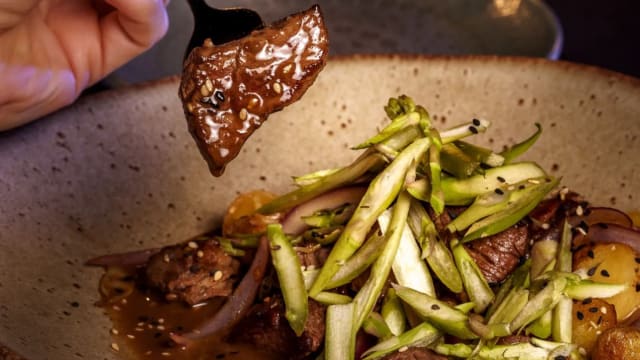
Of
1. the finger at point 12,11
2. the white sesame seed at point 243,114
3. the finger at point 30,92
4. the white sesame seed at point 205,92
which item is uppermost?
the finger at point 12,11

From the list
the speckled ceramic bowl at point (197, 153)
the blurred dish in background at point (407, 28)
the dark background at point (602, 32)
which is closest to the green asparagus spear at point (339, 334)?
the speckled ceramic bowl at point (197, 153)

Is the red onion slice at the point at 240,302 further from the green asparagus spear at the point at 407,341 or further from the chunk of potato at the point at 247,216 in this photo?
the green asparagus spear at the point at 407,341

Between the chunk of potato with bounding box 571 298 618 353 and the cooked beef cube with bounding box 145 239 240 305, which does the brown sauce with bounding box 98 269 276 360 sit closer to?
the cooked beef cube with bounding box 145 239 240 305

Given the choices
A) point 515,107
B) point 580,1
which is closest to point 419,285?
point 515,107

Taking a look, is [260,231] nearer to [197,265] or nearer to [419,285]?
[197,265]

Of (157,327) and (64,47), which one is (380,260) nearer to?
(157,327)

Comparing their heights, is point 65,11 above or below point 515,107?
above

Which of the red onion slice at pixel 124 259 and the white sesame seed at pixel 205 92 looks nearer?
the white sesame seed at pixel 205 92

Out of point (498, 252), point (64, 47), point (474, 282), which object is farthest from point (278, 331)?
point (64, 47)
